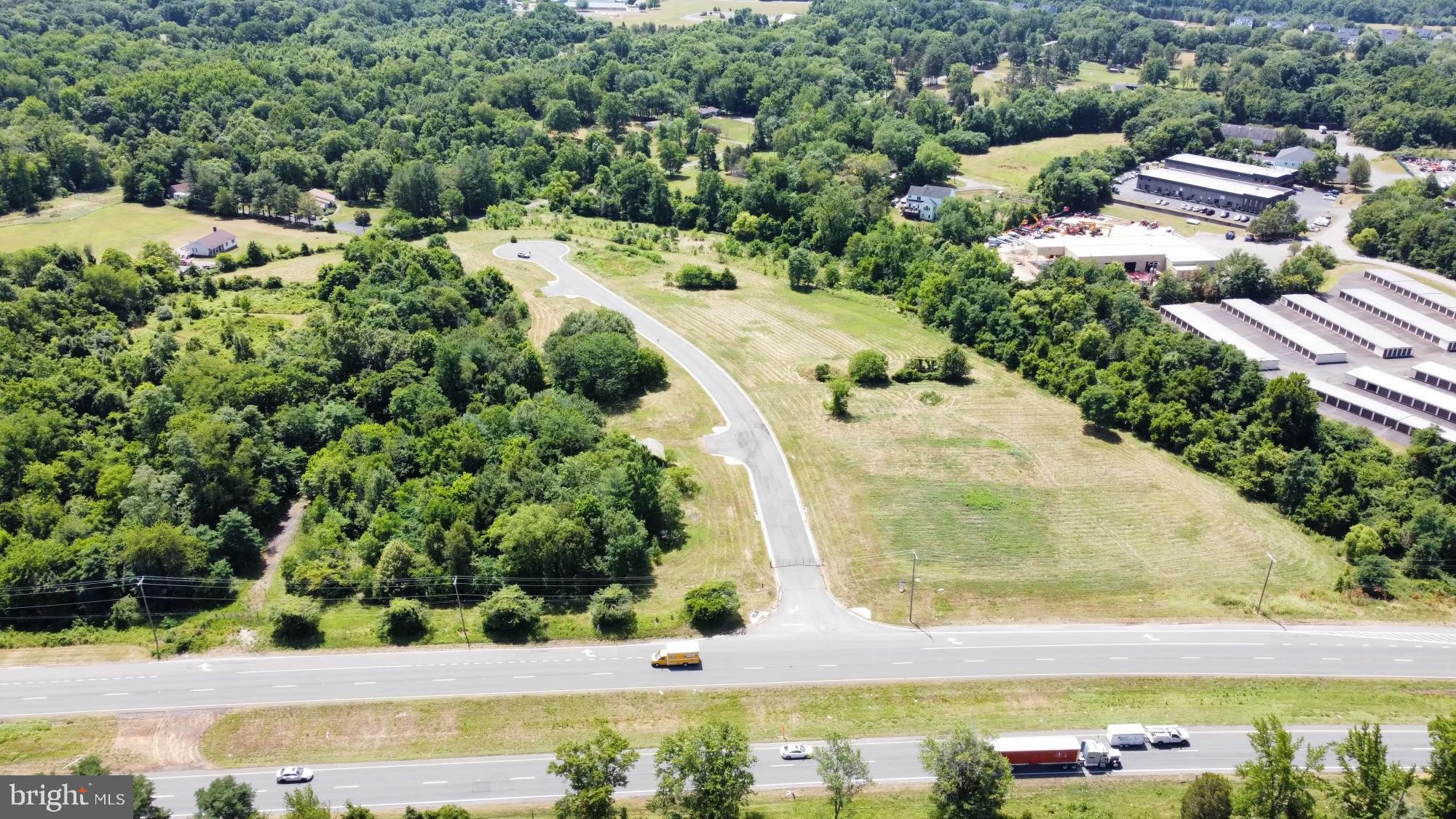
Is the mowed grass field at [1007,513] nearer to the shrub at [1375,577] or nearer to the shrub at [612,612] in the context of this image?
the shrub at [1375,577]

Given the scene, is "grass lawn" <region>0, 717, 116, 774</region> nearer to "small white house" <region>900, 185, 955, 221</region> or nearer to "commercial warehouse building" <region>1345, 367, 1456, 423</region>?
"commercial warehouse building" <region>1345, 367, 1456, 423</region>

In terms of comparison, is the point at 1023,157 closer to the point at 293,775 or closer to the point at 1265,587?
the point at 1265,587

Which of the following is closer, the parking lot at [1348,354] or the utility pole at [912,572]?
the utility pole at [912,572]

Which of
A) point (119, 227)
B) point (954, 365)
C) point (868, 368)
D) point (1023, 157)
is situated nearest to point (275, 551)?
point (868, 368)

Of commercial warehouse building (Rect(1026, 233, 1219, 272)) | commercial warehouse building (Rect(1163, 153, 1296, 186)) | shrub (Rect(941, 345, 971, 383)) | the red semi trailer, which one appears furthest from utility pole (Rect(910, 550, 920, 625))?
→ commercial warehouse building (Rect(1163, 153, 1296, 186))

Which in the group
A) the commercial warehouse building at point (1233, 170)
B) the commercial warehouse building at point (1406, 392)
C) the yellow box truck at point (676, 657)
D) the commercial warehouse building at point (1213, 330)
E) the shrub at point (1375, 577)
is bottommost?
the yellow box truck at point (676, 657)

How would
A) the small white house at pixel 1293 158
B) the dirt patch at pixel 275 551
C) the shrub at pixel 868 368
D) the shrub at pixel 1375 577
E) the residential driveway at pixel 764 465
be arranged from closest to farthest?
the residential driveway at pixel 764 465 → the dirt patch at pixel 275 551 → the shrub at pixel 1375 577 → the shrub at pixel 868 368 → the small white house at pixel 1293 158

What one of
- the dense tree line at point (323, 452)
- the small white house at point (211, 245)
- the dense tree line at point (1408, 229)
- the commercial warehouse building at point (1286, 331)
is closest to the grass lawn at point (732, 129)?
the small white house at point (211, 245)
